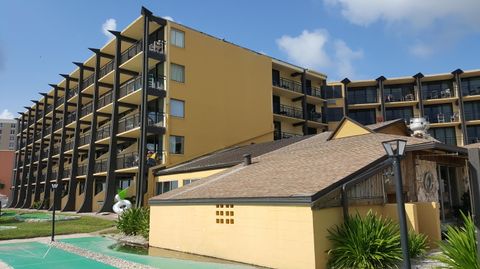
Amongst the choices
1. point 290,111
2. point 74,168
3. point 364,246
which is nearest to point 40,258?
point 364,246

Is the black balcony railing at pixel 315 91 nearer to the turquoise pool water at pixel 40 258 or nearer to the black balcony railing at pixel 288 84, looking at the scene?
the black balcony railing at pixel 288 84

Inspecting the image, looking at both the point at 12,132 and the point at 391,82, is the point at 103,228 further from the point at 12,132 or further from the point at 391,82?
the point at 12,132

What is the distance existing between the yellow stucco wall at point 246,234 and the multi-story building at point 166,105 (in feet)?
53.1

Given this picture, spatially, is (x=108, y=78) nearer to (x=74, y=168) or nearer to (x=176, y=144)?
(x=74, y=168)

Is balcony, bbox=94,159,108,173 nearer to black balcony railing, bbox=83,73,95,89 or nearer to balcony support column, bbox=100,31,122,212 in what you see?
balcony support column, bbox=100,31,122,212

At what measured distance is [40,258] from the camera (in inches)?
599

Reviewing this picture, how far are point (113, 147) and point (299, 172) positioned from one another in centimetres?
2660

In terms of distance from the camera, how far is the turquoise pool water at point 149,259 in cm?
1302

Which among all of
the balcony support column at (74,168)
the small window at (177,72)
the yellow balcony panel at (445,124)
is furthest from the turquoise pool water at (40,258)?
the yellow balcony panel at (445,124)

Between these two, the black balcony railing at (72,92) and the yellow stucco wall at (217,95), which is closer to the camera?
the yellow stucco wall at (217,95)

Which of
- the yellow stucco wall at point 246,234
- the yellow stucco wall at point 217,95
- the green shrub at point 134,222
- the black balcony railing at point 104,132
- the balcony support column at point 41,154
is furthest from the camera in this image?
the balcony support column at point 41,154

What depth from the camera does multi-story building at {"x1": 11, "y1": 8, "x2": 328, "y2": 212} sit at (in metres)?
34.7

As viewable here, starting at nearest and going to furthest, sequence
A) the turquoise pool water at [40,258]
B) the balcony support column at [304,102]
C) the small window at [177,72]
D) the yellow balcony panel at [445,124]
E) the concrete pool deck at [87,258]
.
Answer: the concrete pool deck at [87,258]
the turquoise pool water at [40,258]
the small window at [177,72]
the balcony support column at [304,102]
the yellow balcony panel at [445,124]

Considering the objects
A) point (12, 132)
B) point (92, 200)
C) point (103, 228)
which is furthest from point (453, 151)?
point (12, 132)
